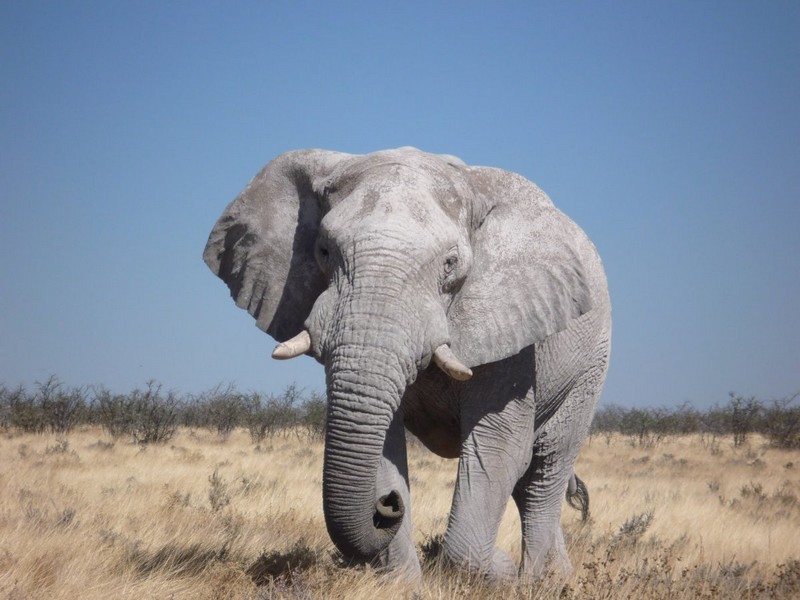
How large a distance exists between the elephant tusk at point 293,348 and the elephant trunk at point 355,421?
139mm

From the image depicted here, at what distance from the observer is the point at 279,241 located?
5.59 metres

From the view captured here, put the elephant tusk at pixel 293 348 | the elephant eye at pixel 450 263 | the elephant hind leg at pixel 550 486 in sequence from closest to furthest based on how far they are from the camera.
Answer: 1. the elephant tusk at pixel 293 348
2. the elephant eye at pixel 450 263
3. the elephant hind leg at pixel 550 486

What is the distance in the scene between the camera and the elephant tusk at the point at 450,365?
4527 millimetres

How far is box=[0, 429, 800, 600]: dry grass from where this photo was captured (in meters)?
5.11

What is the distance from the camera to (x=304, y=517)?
29.5 ft

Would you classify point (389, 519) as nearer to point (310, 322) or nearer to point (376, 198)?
point (310, 322)

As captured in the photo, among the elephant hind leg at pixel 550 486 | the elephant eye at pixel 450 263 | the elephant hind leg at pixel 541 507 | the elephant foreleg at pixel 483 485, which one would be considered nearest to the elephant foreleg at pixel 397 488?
the elephant foreleg at pixel 483 485

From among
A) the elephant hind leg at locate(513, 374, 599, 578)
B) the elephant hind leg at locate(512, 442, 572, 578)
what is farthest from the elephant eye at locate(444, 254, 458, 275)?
the elephant hind leg at locate(512, 442, 572, 578)

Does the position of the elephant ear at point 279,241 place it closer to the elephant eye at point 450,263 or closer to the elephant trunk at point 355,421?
the elephant eye at point 450,263

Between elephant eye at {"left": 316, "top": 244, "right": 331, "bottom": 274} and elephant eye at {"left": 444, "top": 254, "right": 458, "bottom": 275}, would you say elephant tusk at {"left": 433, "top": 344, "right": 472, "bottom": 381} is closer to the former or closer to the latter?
elephant eye at {"left": 444, "top": 254, "right": 458, "bottom": 275}

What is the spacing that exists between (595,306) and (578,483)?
3.07m

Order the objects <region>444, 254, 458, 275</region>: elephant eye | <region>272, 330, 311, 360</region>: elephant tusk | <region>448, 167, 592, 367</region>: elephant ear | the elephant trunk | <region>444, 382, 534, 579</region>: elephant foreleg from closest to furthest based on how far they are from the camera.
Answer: the elephant trunk, <region>272, 330, 311, 360</region>: elephant tusk, <region>444, 254, 458, 275</region>: elephant eye, <region>448, 167, 592, 367</region>: elephant ear, <region>444, 382, 534, 579</region>: elephant foreleg

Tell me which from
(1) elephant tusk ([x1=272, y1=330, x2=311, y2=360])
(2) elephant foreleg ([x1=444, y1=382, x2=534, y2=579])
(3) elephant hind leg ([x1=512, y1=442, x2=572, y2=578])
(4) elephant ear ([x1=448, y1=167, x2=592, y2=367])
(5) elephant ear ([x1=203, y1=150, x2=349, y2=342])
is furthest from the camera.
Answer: (3) elephant hind leg ([x1=512, y1=442, x2=572, y2=578])

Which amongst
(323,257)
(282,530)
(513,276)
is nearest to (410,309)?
(323,257)
